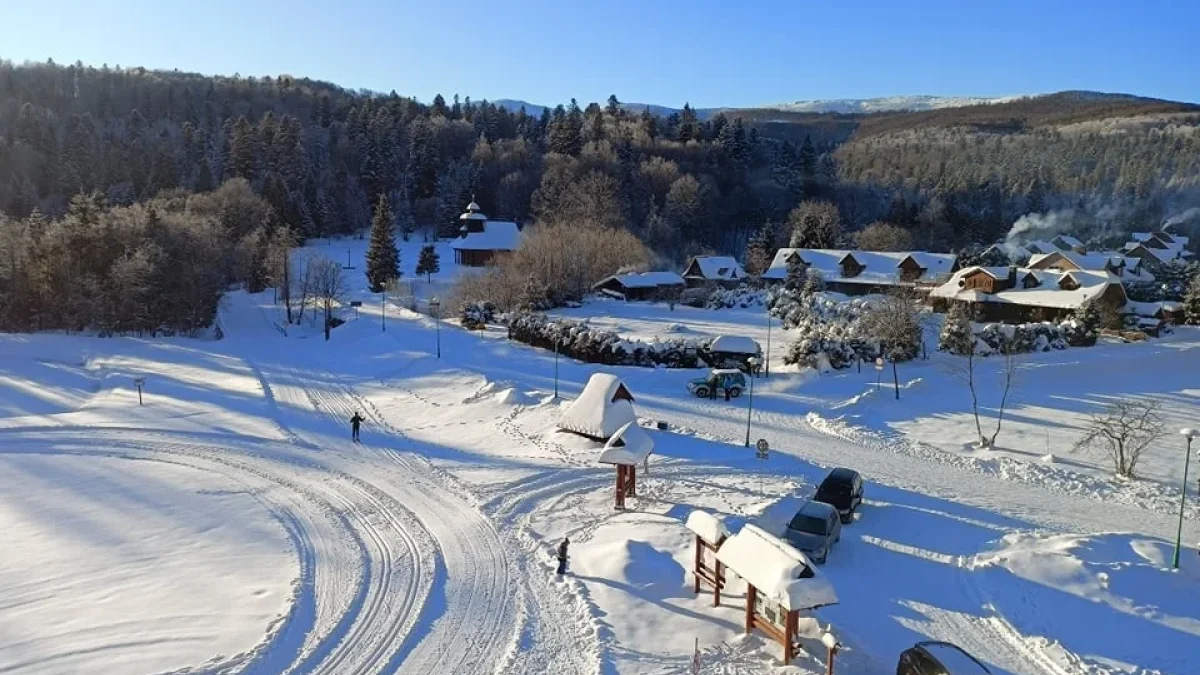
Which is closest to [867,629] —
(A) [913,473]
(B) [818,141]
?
(A) [913,473]

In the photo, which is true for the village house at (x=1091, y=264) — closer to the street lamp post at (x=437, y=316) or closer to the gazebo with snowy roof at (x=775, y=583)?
the street lamp post at (x=437, y=316)

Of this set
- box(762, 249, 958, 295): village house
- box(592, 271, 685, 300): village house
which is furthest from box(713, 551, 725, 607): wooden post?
box(762, 249, 958, 295): village house

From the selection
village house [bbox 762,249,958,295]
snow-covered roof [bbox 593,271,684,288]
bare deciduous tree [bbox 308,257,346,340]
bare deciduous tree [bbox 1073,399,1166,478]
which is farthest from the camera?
village house [bbox 762,249,958,295]

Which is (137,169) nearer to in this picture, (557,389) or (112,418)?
(112,418)

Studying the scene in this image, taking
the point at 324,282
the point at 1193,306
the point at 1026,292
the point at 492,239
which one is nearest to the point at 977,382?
the point at 1026,292

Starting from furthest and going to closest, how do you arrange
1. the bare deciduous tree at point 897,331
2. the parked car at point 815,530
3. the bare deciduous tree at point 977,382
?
the bare deciduous tree at point 897,331 < the bare deciduous tree at point 977,382 < the parked car at point 815,530

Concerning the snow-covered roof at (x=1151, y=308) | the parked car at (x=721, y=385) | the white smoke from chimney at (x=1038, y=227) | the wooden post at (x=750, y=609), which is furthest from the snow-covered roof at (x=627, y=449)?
the white smoke from chimney at (x=1038, y=227)

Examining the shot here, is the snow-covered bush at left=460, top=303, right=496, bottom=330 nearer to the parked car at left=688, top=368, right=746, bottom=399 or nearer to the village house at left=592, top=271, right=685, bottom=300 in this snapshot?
the village house at left=592, top=271, right=685, bottom=300

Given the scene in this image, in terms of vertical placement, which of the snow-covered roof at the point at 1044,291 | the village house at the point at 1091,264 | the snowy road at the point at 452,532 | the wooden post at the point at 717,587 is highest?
the village house at the point at 1091,264
